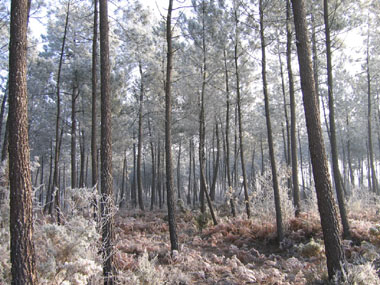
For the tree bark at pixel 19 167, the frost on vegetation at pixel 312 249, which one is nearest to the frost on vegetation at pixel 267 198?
the frost on vegetation at pixel 312 249

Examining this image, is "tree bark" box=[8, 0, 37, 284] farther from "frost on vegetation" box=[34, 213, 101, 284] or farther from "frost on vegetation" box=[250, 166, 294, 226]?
"frost on vegetation" box=[250, 166, 294, 226]

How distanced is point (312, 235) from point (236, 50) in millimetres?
8164

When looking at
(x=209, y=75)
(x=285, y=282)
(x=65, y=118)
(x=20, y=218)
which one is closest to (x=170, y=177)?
(x=285, y=282)

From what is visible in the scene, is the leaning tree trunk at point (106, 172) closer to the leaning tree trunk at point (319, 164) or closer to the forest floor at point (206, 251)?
the forest floor at point (206, 251)

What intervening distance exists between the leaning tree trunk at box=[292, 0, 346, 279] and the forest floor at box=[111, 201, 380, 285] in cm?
33

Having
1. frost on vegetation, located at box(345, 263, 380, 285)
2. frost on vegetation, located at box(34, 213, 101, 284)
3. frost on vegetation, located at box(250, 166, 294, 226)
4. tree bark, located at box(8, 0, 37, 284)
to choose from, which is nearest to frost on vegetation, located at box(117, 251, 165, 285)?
frost on vegetation, located at box(34, 213, 101, 284)

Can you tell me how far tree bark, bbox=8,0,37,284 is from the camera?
3.86 meters

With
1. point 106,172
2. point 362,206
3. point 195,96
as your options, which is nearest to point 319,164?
point 106,172

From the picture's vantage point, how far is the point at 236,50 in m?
13.5

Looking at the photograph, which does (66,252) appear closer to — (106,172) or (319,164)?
(106,172)

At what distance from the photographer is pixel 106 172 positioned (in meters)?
5.93

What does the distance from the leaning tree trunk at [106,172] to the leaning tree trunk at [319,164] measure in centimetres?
371

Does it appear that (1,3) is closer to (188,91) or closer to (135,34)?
(135,34)

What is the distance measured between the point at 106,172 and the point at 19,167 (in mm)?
1972
